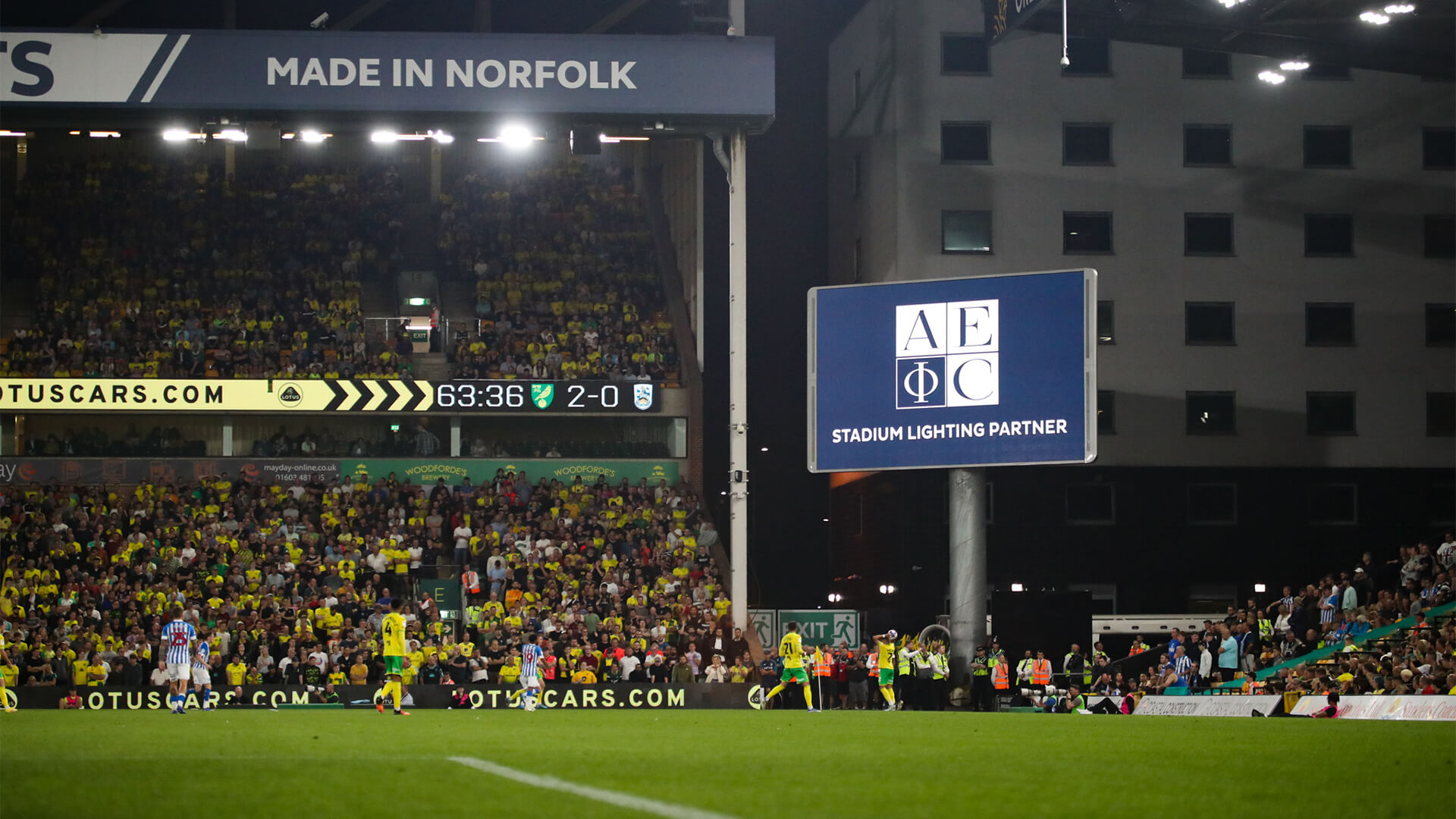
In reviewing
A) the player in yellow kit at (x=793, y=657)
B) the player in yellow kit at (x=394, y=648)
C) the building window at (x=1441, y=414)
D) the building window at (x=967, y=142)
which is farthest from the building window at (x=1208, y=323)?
the player in yellow kit at (x=394, y=648)

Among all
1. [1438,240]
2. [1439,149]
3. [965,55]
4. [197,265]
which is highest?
[965,55]

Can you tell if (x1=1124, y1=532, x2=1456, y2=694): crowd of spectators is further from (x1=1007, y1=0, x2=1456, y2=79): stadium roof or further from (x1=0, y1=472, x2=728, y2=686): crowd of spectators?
(x1=1007, y1=0, x2=1456, y2=79): stadium roof

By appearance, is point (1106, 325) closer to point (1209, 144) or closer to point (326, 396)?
point (1209, 144)

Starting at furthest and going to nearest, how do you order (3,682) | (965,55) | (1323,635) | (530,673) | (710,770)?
(965,55)
(1323,635)
(3,682)
(530,673)
(710,770)

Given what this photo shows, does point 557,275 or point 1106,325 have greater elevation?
point 557,275

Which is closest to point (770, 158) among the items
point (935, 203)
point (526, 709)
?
point (935, 203)

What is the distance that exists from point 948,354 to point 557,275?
17750mm

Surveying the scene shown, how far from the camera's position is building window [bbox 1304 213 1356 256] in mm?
48188

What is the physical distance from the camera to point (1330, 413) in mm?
47844

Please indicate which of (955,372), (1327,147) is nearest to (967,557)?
(955,372)

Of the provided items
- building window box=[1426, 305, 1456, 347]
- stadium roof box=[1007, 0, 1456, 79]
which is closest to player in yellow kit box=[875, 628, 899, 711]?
stadium roof box=[1007, 0, 1456, 79]

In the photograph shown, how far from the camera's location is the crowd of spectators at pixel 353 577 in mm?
35125

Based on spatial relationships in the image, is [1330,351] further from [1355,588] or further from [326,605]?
[326,605]

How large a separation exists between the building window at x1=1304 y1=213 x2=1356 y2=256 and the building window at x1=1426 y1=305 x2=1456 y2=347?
9.55 feet
